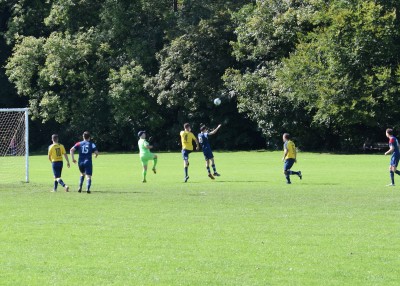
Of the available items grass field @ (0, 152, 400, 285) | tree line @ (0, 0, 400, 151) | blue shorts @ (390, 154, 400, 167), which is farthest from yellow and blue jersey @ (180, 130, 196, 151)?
tree line @ (0, 0, 400, 151)

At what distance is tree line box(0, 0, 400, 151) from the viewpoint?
50.6m

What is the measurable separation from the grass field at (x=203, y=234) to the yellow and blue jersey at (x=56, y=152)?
116 centimetres

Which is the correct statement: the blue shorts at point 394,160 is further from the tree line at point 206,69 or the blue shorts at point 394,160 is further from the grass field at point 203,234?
the tree line at point 206,69

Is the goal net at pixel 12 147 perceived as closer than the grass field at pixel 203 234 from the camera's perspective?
No

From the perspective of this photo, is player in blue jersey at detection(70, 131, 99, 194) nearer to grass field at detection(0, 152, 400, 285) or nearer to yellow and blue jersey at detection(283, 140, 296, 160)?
grass field at detection(0, 152, 400, 285)

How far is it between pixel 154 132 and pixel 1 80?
13220 mm

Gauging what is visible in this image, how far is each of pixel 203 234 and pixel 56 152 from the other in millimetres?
11652

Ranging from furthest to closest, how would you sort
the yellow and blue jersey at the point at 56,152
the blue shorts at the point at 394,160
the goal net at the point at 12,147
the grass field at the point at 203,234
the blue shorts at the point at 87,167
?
the goal net at the point at 12,147 → the blue shorts at the point at 394,160 → the yellow and blue jersey at the point at 56,152 → the blue shorts at the point at 87,167 → the grass field at the point at 203,234

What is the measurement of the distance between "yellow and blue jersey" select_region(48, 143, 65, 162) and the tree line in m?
27.6

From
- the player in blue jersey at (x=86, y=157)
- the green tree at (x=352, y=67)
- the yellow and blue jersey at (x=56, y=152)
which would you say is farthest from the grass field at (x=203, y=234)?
the green tree at (x=352, y=67)

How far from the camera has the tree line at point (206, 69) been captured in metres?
50.6

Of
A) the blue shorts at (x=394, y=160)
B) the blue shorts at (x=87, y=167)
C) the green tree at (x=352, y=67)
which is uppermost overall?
the green tree at (x=352, y=67)

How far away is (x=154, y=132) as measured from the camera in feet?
214

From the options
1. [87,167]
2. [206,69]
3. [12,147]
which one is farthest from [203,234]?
[206,69]
